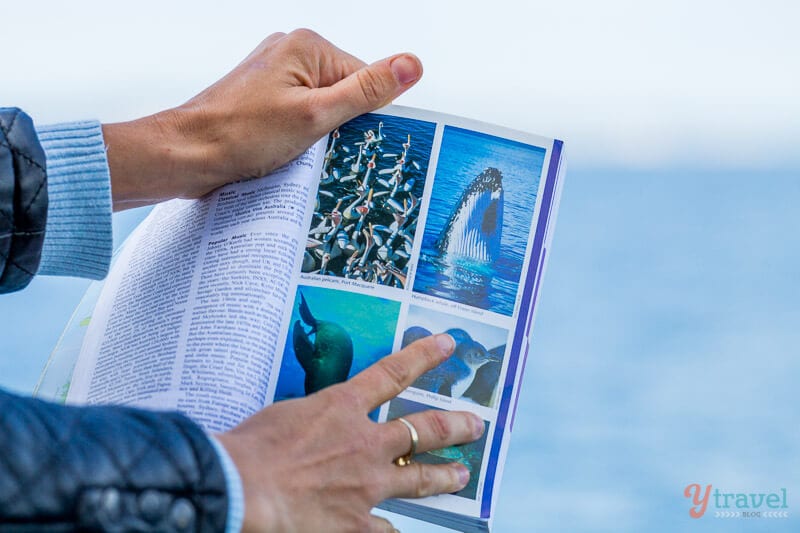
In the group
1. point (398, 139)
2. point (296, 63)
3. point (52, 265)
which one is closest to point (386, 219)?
point (398, 139)

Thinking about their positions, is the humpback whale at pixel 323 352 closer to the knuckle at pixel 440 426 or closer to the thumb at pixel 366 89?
the knuckle at pixel 440 426

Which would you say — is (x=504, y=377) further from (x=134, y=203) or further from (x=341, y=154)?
(x=134, y=203)

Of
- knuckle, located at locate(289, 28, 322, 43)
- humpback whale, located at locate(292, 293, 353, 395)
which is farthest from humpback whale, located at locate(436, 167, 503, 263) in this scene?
knuckle, located at locate(289, 28, 322, 43)

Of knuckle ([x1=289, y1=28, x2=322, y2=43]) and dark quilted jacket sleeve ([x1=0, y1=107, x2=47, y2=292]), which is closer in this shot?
dark quilted jacket sleeve ([x1=0, y1=107, x2=47, y2=292])

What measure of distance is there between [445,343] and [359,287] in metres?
0.09

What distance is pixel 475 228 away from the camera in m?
0.71

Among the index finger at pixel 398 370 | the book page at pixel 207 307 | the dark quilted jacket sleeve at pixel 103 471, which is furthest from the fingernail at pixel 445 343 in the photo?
the dark quilted jacket sleeve at pixel 103 471

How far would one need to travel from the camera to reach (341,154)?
762 millimetres

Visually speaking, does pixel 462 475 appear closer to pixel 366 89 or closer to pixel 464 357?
pixel 464 357

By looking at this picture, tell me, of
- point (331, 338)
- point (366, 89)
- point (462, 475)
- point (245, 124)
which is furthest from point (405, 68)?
point (462, 475)

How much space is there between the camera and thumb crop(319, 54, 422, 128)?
76 centimetres

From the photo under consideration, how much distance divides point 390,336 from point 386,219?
102 millimetres

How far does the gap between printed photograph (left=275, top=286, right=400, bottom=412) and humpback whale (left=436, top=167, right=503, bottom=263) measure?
7 cm

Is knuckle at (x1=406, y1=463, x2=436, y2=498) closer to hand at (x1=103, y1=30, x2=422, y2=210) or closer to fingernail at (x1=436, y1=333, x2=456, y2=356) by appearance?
fingernail at (x1=436, y1=333, x2=456, y2=356)
